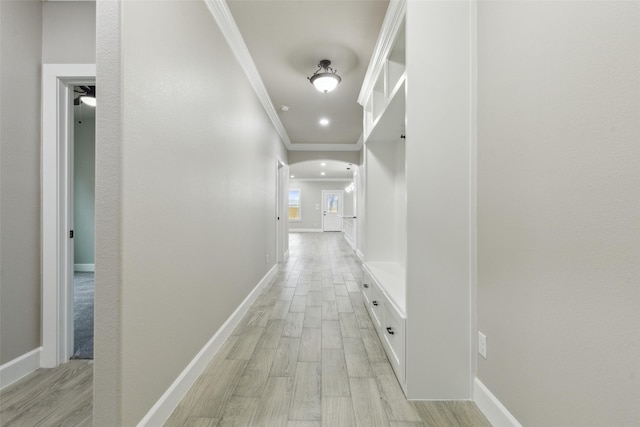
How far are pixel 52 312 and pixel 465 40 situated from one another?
10.9 feet

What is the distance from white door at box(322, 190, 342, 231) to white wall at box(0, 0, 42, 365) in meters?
12.2

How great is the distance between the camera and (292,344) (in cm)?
234

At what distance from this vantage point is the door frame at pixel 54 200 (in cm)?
195

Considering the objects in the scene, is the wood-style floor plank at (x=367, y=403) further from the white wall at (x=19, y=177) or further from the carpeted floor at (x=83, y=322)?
the white wall at (x=19, y=177)

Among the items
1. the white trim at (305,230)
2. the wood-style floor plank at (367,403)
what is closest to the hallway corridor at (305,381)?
the wood-style floor plank at (367,403)

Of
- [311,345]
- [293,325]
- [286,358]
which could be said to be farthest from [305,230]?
[286,358]

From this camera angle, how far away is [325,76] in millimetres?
3135

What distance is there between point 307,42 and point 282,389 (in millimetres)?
3046

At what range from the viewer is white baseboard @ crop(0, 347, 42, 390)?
1.73m

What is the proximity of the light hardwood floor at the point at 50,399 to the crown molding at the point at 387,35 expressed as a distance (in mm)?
3143

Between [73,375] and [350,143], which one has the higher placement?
[350,143]

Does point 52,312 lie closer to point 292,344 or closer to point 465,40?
point 292,344

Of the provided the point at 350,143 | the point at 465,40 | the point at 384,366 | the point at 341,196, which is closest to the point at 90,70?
the point at 465,40

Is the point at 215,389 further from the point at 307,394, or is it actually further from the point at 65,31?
the point at 65,31
